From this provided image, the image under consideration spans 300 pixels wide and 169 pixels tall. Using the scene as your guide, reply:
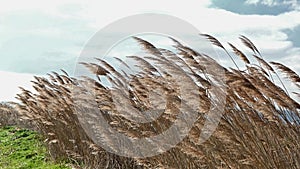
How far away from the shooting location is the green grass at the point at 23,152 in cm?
724

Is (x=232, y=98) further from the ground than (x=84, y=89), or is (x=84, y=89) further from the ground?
(x=232, y=98)

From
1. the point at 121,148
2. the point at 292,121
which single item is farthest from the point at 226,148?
the point at 121,148

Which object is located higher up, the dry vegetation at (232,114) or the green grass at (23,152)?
the dry vegetation at (232,114)

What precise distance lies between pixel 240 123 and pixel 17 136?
25.6 ft

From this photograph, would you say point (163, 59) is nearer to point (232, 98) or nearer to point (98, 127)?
point (232, 98)

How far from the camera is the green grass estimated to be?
724 centimetres

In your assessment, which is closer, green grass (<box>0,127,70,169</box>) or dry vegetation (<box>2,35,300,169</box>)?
dry vegetation (<box>2,35,300,169</box>)

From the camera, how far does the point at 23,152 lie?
8.46m

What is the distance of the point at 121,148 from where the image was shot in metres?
5.40

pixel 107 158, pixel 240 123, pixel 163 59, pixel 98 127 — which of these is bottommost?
pixel 107 158

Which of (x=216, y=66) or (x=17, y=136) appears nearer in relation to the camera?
(x=216, y=66)

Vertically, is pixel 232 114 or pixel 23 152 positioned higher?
pixel 232 114

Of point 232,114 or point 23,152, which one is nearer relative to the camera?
point 232,114

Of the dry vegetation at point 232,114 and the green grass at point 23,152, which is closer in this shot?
the dry vegetation at point 232,114
